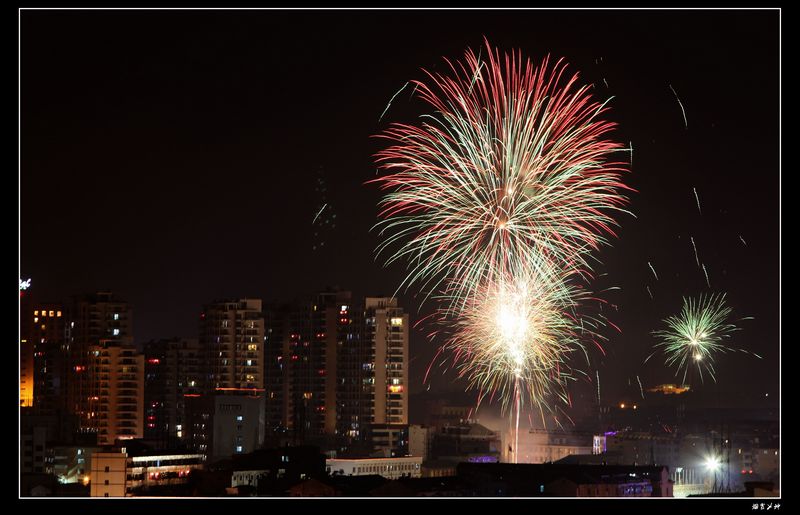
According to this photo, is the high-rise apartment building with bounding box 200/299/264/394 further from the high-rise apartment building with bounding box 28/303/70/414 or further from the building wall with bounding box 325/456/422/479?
the building wall with bounding box 325/456/422/479

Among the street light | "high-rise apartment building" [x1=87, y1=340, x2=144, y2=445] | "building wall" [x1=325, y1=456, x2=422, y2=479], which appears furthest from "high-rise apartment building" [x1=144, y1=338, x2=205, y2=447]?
the street light

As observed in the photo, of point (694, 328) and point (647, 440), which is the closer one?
point (694, 328)

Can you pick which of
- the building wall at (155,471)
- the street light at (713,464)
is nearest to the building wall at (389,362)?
the street light at (713,464)

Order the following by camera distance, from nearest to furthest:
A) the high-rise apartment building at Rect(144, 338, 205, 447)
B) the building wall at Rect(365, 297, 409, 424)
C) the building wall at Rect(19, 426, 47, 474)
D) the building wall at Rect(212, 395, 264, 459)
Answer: the building wall at Rect(19, 426, 47, 474), the building wall at Rect(212, 395, 264, 459), the building wall at Rect(365, 297, 409, 424), the high-rise apartment building at Rect(144, 338, 205, 447)

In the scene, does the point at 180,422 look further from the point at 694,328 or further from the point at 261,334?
the point at 694,328

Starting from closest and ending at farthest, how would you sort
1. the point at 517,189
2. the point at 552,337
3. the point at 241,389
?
the point at 517,189
the point at 552,337
the point at 241,389

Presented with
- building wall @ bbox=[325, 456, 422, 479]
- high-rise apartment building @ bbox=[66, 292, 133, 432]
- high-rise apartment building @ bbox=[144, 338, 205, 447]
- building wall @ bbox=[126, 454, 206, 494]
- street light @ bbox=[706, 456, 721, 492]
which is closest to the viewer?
building wall @ bbox=[126, 454, 206, 494]

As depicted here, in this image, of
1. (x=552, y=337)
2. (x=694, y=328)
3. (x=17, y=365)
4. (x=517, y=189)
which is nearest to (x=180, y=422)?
(x=694, y=328)
